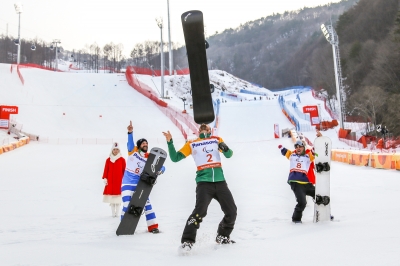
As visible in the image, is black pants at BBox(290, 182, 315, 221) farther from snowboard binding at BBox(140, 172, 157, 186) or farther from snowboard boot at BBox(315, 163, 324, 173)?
snowboard binding at BBox(140, 172, 157, 186)

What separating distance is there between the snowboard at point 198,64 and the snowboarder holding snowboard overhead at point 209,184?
2009 millimetres

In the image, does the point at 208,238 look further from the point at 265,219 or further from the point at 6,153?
the point at 6,153

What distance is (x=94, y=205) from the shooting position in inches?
352

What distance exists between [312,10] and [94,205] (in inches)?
7716

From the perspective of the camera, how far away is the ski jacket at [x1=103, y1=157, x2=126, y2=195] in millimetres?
7531

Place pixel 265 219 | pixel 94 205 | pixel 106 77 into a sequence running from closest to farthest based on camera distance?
pixel 265 219
pixel 94 205
pixel 106 77

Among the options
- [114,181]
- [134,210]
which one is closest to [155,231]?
[134,210]

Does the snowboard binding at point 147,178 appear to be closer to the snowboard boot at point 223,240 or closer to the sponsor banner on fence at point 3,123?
the snowboard boot at point 223,240

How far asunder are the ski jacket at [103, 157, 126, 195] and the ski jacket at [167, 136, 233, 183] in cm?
322

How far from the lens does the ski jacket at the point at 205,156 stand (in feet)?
15.0

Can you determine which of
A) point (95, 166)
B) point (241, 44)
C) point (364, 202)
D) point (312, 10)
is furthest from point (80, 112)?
point (312, 10)

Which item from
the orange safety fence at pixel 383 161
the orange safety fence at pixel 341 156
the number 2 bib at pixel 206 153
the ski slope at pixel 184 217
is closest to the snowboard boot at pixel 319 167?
the ski slope at pixel 184 217

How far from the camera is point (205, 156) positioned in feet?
15.2

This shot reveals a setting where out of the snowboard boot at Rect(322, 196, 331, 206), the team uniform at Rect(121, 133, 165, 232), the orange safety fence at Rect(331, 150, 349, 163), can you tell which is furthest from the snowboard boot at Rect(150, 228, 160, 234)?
the orange safety fence at Rect(331, 150, 349, 163)
